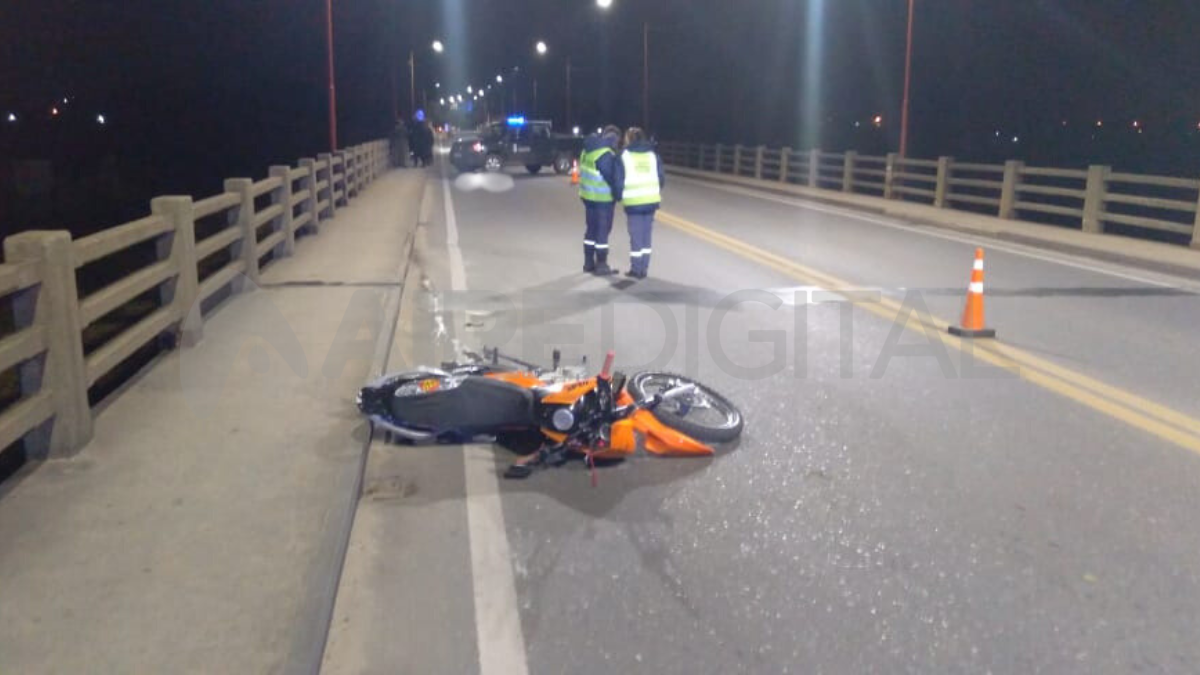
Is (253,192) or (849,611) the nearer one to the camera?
(849,611)

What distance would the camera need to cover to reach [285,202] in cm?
1622

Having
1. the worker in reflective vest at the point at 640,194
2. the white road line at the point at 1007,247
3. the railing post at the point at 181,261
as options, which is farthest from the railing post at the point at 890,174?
the railing post at the point at 181,261

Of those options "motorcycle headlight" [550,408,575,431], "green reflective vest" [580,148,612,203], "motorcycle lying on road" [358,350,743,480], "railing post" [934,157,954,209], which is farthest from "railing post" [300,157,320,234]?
"railing post" [934,157,954,209]

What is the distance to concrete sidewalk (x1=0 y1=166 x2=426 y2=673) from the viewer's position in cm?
448

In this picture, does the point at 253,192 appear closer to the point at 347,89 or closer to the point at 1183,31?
the point at 1183,31

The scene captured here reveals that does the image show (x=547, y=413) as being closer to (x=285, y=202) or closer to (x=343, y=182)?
(x=285, y=202)

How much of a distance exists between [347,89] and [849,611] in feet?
281

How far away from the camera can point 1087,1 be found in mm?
65312

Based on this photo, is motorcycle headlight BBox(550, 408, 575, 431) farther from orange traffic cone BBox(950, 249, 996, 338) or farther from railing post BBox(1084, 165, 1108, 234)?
railing post BBox(1084, 165, 1108, 234)

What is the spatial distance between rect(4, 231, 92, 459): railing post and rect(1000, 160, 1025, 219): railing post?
20.2 meters

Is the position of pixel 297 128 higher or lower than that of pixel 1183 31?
lower

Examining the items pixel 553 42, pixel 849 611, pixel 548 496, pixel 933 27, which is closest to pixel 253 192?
pixel 548 496

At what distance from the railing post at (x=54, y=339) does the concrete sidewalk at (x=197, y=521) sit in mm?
158

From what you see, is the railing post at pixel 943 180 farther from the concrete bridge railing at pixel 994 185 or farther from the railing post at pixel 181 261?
the railing post at pixel 181 261
